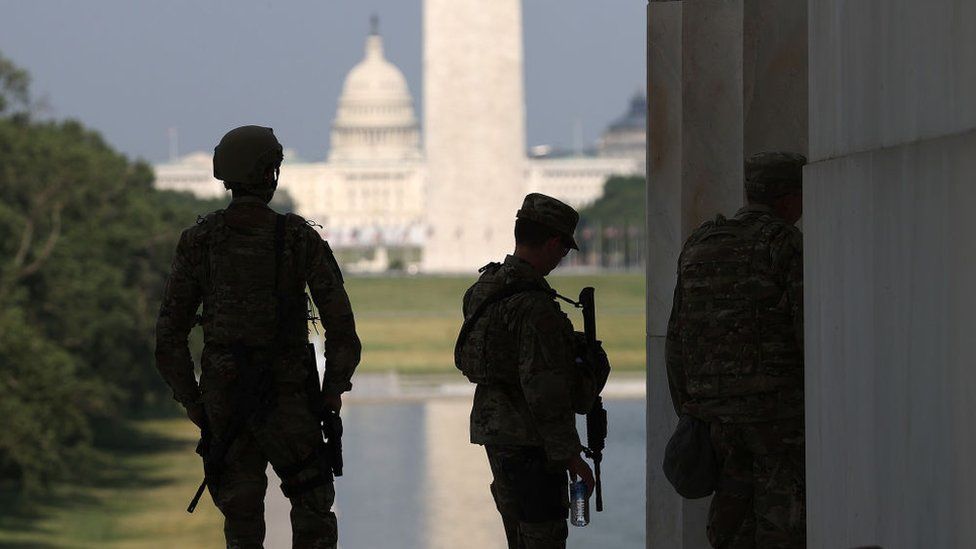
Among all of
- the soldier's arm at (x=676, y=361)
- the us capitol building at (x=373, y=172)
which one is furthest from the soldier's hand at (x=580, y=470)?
the us capitol building at (x=373, y=172)

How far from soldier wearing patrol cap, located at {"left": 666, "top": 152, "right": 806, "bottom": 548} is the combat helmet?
1315 mm

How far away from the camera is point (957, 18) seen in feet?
12.1

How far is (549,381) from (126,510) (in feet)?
77.1

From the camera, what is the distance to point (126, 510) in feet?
92.7

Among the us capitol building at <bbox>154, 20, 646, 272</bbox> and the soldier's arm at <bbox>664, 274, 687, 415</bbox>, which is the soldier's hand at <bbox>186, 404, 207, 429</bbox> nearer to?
the soldier's arm at <bbox>664, 274, 687, 415</bbox>

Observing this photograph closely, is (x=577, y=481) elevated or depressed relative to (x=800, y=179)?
depressed

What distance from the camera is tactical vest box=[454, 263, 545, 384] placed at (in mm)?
5742

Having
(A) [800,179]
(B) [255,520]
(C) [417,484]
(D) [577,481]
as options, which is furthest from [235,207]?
(C) [417,484]

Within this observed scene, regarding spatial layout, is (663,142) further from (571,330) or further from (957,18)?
(957,18)

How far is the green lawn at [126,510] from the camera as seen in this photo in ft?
80.2

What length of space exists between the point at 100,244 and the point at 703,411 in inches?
1374

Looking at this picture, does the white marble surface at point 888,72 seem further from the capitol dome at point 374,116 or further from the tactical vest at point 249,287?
the capitol dome at point 374,116

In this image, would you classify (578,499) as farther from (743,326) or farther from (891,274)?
(891,274)

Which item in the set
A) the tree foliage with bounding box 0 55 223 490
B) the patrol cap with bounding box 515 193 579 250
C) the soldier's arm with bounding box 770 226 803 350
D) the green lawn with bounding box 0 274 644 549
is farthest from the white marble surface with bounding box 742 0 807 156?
the tree foliage with bounding box 0 55 223 490
